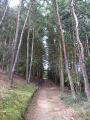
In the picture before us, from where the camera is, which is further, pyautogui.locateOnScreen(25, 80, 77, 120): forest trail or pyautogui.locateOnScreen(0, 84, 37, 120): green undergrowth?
pyautogui.locateOnScreen(25, 80, 77, 120): forest trail

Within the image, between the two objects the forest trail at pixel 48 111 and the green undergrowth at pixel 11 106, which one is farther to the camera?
the forest trail at pixel 48 111

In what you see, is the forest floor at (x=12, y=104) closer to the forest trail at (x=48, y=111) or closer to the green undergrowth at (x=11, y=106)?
the green undergrowth at (x=11, y=106)

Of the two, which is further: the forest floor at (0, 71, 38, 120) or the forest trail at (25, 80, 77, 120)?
the forest trail at (25, 80, 77, 120)

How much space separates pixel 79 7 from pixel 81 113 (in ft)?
36.5

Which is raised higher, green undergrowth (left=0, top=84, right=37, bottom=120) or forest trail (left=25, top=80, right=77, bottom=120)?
green undergrowth (left=0, top=84, right=37, bottom=120)

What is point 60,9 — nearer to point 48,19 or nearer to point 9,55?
point 48,19

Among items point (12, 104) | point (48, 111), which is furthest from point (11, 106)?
point (48, 111)

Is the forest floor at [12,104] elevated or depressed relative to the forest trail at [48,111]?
elevated

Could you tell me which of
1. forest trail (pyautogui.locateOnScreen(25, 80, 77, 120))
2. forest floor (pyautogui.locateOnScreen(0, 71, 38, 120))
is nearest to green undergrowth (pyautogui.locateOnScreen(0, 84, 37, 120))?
forest floor (pyautogui.locateOnScreen(0, 71, 38, 120))

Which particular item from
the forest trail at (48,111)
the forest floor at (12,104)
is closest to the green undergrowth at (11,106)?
the forest floor at (12,104)

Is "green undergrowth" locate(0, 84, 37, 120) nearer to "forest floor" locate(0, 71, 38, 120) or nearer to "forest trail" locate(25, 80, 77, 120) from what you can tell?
"forest floor" locate(0, 71, 38, 120)

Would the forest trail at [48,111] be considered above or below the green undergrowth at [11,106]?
below

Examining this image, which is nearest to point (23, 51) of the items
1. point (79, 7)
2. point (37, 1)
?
point (37, 1)

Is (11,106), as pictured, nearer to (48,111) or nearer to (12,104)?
(12,104)
